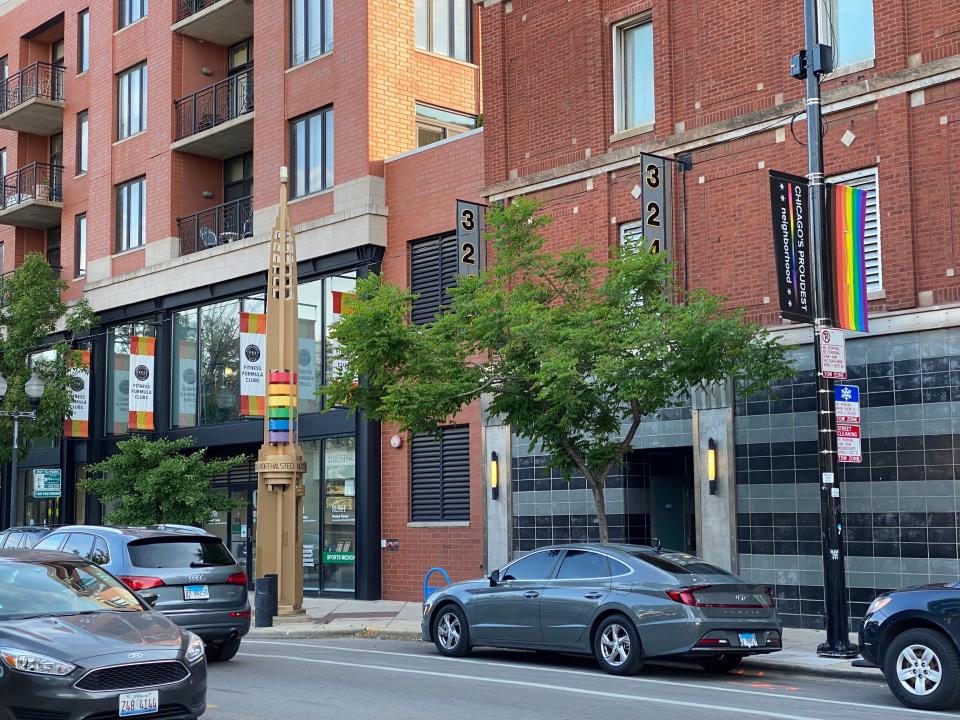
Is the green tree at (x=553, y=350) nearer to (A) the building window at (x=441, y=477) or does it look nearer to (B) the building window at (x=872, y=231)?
(B) the building window at (x=872, y=231)

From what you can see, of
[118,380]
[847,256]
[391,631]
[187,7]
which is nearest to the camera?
[847,256]

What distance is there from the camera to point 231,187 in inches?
1294

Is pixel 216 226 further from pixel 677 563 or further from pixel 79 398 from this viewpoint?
pixel 677 563

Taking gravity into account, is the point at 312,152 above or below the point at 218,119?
below

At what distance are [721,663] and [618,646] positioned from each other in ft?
5.30

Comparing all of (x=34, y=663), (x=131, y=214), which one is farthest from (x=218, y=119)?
(x=34, y=663)

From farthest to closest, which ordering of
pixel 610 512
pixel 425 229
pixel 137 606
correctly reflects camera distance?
pixel 425 229, pixel 610 512, pixel 137 606

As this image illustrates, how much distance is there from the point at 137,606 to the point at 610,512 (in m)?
12.6

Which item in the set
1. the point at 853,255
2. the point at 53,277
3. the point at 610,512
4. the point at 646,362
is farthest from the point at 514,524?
the point at 53,277

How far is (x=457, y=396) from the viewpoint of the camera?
57.3 ft

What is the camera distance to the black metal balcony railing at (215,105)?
31.0m

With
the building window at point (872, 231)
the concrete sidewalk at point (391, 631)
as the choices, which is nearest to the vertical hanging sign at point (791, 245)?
the building window at point (872, 231)

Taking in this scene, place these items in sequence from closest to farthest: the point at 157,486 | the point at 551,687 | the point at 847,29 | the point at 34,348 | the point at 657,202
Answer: the point at 551,687 → the point at 847,29 → the point at 657,202 → the point at 157,486 → the point at 34,348

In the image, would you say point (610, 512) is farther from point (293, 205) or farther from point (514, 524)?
point (293, 205)
